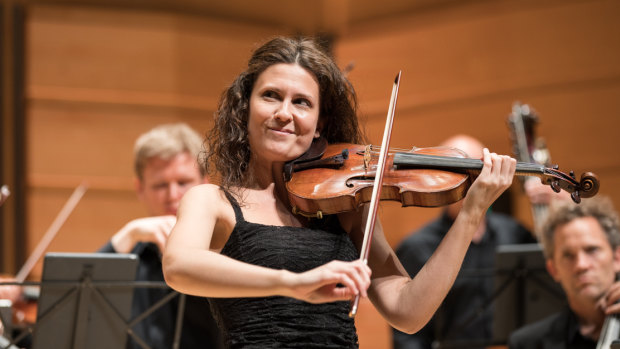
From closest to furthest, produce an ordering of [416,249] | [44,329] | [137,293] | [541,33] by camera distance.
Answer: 1. [44,329]
2. [137,293]
3. [416,249]
4. [541,33]

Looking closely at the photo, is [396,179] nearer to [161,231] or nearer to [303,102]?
[303,102]

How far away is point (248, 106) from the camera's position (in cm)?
167

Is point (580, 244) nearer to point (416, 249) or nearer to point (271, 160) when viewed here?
point (416, 249)

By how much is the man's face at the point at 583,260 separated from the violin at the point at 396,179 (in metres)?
1.05

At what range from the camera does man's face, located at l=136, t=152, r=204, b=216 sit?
257 centimetres

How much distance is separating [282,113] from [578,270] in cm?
142

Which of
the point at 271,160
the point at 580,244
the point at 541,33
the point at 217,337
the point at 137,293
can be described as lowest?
the point at 217,337

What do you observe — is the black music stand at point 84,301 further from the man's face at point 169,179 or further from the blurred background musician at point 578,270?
the blurred background musician at point 578,270

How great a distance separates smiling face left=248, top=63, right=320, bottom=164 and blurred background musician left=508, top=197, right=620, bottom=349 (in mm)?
1301

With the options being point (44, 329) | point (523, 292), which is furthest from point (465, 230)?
point (523, 292)

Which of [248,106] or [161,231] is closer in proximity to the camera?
[248,106]

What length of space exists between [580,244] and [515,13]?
2355 mm

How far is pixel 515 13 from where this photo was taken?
14.8ft

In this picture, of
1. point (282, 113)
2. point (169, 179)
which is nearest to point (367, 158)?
point (282, 113)
